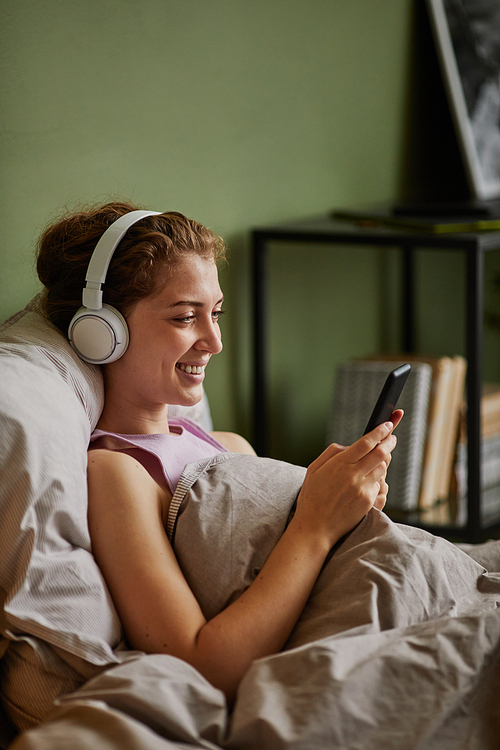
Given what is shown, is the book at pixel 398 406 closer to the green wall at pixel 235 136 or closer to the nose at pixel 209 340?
the green wall at pixel 235 136

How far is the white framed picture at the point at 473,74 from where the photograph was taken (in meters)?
2.49

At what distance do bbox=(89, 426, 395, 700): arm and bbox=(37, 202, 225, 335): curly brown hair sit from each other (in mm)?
Answer: 233

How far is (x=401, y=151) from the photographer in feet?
8.60

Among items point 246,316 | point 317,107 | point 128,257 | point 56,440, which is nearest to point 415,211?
point 317,107

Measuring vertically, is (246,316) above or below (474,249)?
below

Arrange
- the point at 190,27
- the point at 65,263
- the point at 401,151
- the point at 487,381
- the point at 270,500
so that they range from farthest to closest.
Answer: the point at 487,381 < the point at 401,151 < the point at 190,27 < the point at 65,263 < the point at 270,500

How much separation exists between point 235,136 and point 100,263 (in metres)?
1.04

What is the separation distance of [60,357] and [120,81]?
32.5 inches

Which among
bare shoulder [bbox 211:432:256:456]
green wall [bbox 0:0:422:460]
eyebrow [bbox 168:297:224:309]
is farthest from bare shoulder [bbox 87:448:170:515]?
green wall [bbox 0:0:422:460]

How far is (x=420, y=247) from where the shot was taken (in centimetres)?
194

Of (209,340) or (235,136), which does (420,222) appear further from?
(209,340)

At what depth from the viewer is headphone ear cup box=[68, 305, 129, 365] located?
106 centimetres

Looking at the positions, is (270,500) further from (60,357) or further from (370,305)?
(370,305)

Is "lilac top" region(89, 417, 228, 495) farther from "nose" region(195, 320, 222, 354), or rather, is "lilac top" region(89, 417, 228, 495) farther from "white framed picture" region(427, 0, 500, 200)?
"white framed picture" region(427, 0, 500, 200)
